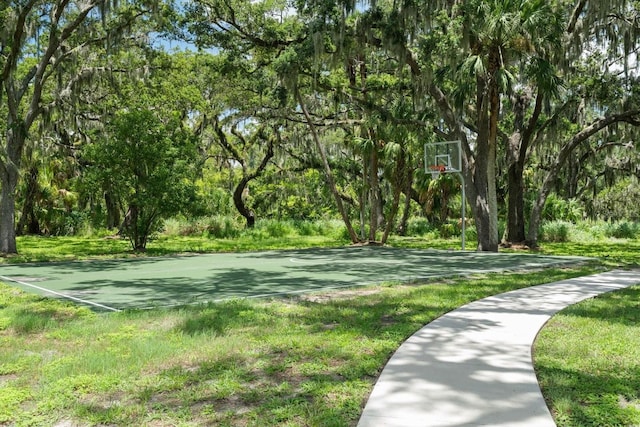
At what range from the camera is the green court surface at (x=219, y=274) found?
7817 mm

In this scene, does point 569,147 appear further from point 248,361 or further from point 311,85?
point 248,361

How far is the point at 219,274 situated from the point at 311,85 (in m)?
10.2

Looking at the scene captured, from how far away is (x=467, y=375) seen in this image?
375cm

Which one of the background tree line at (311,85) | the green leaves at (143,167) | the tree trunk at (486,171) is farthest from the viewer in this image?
the tree trunk at (486,171)

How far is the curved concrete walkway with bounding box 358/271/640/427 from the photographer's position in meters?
3.01

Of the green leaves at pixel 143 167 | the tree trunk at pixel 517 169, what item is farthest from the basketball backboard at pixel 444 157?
the green leaves at pixel 143 167

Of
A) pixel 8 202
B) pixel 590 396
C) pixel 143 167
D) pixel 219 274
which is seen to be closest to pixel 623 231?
pixel 143 167

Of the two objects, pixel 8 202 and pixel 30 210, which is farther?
pixel 30 210

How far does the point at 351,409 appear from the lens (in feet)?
10.5

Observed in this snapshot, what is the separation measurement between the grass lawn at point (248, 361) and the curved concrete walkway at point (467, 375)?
0.48 feet

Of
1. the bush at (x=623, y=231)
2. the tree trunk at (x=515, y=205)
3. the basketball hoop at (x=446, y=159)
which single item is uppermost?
the basketball hoop at (x=446, y=159)

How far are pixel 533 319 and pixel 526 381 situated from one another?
7.20 ft

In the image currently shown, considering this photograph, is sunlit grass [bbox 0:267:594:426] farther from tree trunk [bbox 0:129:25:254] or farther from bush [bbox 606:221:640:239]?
bush [bbox 606:221:640:239]

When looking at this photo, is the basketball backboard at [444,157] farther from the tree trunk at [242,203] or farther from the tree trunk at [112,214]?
the tree trunk at [112,214]
